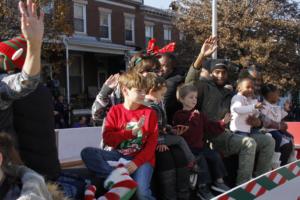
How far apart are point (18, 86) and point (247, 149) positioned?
A: 2.97m

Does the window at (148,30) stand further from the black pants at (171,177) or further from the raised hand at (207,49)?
the black pants at (171,177)

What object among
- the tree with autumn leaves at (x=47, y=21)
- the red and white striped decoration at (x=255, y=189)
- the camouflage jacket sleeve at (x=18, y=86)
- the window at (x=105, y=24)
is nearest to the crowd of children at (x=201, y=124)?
the red and white striped decoration at (x=255, y=189)

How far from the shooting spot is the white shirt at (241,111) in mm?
4957

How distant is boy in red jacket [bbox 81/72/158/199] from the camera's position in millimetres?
3492

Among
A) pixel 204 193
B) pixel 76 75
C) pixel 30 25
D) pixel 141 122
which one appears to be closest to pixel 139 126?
pixel 141 122

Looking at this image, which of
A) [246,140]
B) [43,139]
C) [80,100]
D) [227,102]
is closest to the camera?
[43,139]

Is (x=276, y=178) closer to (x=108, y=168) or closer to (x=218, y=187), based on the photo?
(x=218, y=187)

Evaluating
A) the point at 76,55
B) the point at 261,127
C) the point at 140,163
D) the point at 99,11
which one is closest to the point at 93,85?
the point at 76,55

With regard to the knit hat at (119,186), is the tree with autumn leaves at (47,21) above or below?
above

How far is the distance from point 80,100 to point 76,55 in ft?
9.15

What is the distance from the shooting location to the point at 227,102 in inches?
205

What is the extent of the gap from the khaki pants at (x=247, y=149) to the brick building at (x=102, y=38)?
51.0 feet

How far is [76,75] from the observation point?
78.1ft

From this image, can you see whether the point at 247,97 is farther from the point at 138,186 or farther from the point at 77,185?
the point at 77,185
